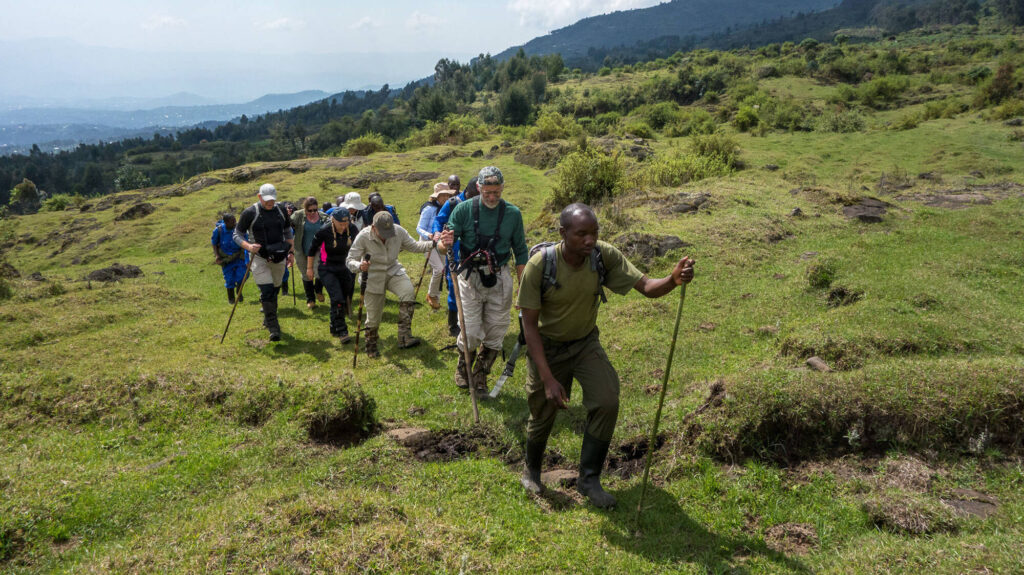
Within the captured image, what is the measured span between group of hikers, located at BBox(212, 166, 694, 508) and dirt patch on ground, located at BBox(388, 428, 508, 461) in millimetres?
794

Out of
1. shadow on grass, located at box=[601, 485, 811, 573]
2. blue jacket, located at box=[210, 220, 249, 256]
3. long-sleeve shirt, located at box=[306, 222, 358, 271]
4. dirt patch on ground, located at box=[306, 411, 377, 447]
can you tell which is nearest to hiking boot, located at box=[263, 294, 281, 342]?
long-sleeve shirt, located at box=[306, 222, 358, 271]

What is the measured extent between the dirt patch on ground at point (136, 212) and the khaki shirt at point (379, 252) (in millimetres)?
31319

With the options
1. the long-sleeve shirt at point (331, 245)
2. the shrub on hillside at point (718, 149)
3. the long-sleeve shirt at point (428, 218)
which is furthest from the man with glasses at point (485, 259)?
the shrub on hillside at point (718, 149)

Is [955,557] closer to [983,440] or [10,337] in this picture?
[983,440]

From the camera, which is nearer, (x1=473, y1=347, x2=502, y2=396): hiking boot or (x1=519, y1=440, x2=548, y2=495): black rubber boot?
(x1=519, y1=440, x2=548, y2=495): black rubber boot

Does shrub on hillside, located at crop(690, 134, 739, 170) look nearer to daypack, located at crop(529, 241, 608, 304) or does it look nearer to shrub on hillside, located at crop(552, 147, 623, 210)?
shrub on hillside, located at crop(552, 147, 623, 210)

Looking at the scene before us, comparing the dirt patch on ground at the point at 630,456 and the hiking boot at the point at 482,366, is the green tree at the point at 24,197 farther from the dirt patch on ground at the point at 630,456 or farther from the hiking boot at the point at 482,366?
the dirt patch on ground at the point at 630,456

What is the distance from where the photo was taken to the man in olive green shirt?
4898 millimetres

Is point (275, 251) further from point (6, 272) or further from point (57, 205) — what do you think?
point (57, 205)

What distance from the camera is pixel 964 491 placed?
15.6 feet

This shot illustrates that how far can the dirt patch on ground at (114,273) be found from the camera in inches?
730

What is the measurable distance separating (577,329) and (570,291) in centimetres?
40

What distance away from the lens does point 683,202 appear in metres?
17.1

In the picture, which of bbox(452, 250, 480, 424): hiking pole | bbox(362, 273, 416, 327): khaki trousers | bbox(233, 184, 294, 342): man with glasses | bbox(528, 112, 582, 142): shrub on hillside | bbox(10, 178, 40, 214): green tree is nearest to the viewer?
bbox(452, 250, 480, 424): hiking pole
